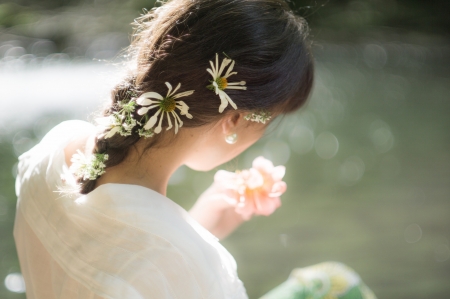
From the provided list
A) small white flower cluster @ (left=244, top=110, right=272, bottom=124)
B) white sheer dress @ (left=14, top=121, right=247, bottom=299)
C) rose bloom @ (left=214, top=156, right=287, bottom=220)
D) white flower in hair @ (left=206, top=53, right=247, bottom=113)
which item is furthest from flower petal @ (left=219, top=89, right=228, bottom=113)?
rose bloom @ (left=214, top=156, right=287, bottom=220)

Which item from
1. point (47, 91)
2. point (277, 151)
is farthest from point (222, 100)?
point (47, 91)

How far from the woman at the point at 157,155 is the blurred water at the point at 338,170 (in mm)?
160

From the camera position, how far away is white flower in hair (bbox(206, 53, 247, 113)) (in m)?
1.03

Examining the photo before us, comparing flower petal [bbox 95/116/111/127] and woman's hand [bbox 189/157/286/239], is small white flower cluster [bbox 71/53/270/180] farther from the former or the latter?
woman's hand [bbox 189/157/286/239]

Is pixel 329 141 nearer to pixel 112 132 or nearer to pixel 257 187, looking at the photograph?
pixel 257 187

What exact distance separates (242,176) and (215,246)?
40cm

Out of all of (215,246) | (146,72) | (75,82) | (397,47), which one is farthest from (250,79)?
(397,47)

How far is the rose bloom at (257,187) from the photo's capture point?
52.9 inches

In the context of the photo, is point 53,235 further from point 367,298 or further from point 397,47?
point 397,47

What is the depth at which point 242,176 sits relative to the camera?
A: 1.37 meters

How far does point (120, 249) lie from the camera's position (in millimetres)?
949

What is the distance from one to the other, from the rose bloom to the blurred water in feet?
0.37

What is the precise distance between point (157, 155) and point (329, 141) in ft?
10.6

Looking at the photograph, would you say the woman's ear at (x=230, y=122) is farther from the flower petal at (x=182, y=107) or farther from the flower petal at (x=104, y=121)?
the flower petal at (x=104, y=121)
